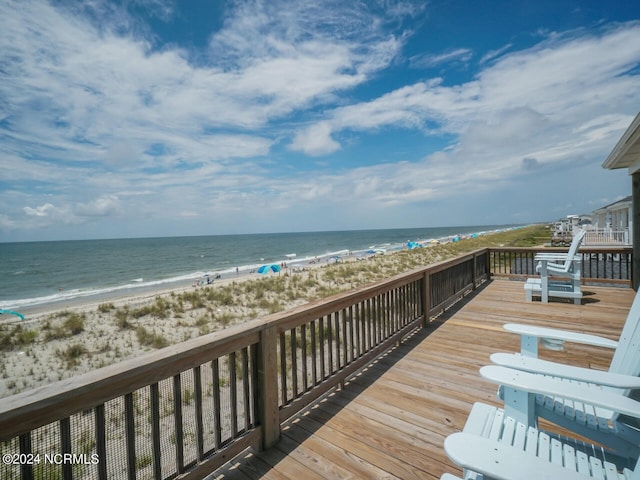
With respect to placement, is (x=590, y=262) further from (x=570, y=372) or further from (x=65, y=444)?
(x=65, y=444)

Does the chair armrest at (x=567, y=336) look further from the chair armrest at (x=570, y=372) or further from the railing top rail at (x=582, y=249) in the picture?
the railing top rail at (x=582, y=249)

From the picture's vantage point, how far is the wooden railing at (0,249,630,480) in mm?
1117

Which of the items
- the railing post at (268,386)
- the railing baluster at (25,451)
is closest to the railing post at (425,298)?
the railing post at (268,386)

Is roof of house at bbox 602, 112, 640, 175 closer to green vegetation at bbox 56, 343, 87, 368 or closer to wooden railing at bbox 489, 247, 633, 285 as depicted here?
wooden railing at bbox 489, 247, 633, 285

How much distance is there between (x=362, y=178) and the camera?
3806cm

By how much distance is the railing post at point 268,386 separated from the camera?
1.94 meters

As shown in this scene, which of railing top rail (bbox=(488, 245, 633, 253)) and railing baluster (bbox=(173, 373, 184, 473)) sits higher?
railing top rail (bbox=(488, 245, 633, 253))

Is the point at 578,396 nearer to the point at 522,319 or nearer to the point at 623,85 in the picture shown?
the point at 522,319

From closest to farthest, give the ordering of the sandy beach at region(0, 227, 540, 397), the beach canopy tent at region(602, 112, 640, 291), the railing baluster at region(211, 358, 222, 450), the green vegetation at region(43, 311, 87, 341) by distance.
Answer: the railing baluster at region(211, 358, 222, 450)
the beach canopy tent at region(602, 112, 640, 291)
the sandy beach at region(0, 227, 540, 397)
the green vegetation at region(43, 311, 87, 341)

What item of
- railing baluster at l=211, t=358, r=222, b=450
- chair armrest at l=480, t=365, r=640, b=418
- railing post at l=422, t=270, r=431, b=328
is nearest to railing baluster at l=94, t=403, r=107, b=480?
railing baluster at l=211, t=358, r=222, b=450

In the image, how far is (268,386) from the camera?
1.98 meters

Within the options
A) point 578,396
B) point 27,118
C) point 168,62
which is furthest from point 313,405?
point 27,118

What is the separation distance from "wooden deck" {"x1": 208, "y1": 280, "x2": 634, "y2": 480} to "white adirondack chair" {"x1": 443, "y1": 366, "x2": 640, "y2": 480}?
652mm

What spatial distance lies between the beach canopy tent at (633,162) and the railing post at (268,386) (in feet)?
16.5
